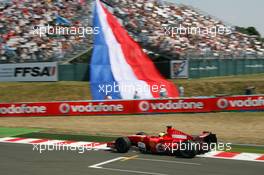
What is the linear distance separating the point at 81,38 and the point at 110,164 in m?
24.0

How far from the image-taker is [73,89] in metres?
32.3

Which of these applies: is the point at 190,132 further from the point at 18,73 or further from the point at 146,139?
the point at 18,73

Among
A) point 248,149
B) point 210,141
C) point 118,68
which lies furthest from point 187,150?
point 118,68

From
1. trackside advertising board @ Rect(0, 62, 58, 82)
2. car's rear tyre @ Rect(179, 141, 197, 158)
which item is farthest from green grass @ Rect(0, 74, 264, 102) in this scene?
car's rear tyre @ Rect(179, 141, 197, 158)

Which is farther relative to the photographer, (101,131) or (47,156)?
(101,131)

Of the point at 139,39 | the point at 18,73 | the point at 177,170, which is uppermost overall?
the point at 139,39

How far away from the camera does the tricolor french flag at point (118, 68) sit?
24312mm

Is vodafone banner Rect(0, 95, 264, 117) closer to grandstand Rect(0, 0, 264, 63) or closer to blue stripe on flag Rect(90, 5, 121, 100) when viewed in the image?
blue stripe on flag Rect(90, 5, 121, 100)

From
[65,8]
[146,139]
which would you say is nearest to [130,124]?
[146,139]

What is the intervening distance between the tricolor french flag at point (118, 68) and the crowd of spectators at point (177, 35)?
9.95m

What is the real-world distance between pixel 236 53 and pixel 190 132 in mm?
22098

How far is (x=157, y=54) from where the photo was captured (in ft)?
118
